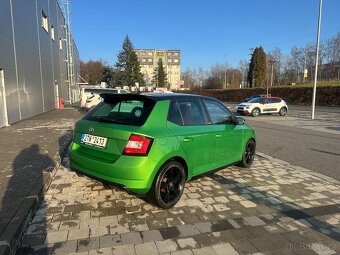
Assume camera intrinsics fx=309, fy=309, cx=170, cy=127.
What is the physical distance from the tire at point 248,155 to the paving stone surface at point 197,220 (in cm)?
78

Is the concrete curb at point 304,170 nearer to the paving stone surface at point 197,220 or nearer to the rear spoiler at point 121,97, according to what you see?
the paving stone surface at point 197,220

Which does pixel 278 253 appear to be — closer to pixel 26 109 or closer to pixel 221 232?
pixel 221 232

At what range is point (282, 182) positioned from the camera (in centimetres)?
582

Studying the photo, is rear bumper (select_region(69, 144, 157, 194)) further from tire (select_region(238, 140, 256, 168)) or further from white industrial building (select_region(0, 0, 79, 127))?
white industrial building (select_region(0, 0, 79, 127))

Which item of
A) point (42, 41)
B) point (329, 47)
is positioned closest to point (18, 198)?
point (42, 41)

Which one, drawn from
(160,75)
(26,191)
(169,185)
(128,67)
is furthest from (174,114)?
(160,75)

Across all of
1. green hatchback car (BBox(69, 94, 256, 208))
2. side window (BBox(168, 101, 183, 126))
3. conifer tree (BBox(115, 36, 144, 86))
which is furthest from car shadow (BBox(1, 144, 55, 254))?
conifer tree (BBox(115, 36, 144, 86))

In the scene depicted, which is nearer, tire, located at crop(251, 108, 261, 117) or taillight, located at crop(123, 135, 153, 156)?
taillight, located at crop(123, 135, 153, 156)

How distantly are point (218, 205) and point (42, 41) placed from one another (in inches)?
838

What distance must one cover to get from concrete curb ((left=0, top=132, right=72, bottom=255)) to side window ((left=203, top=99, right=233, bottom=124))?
2983 mm

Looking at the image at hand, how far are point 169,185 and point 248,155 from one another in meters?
2.86

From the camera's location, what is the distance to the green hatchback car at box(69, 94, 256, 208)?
401 cm

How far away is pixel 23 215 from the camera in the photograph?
3799 millimetres

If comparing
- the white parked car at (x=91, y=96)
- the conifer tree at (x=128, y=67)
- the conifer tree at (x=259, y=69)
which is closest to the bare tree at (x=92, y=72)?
the conifer tree at (x=128, y=67)
